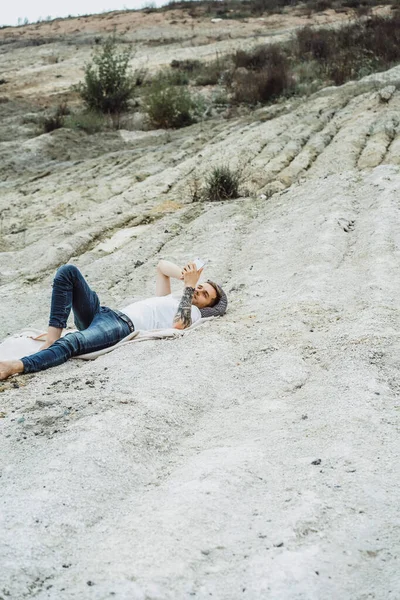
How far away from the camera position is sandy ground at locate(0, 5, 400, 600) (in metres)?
2.13

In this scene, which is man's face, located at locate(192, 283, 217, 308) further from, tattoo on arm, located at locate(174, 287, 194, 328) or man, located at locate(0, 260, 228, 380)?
tattoo on arm, located at locate(174, 287, 194, 328)

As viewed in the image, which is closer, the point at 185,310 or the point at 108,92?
the point at 185,310

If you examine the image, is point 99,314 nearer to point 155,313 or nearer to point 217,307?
point 155,313

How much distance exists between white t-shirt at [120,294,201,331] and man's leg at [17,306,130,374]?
→ 0.10 m

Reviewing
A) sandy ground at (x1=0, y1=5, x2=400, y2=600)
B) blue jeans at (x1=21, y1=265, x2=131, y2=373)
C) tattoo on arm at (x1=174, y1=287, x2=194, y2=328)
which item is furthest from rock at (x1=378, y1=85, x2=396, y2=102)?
blue jeans at (x1=21, y1=265, x2=131, y2=373)

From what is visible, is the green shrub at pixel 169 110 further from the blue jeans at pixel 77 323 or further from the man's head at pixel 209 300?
the blue jeans at pixel 77 323

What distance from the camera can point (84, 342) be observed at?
4.38 m

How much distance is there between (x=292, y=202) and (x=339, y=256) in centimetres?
197

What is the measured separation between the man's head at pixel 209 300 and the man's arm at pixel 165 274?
0.19m

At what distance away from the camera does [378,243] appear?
5777 mm

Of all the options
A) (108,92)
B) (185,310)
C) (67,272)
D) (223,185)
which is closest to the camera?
(67,272)

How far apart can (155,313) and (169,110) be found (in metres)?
9.00

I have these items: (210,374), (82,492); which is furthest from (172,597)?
(210,374)

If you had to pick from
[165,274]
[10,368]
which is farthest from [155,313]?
[10,368]
